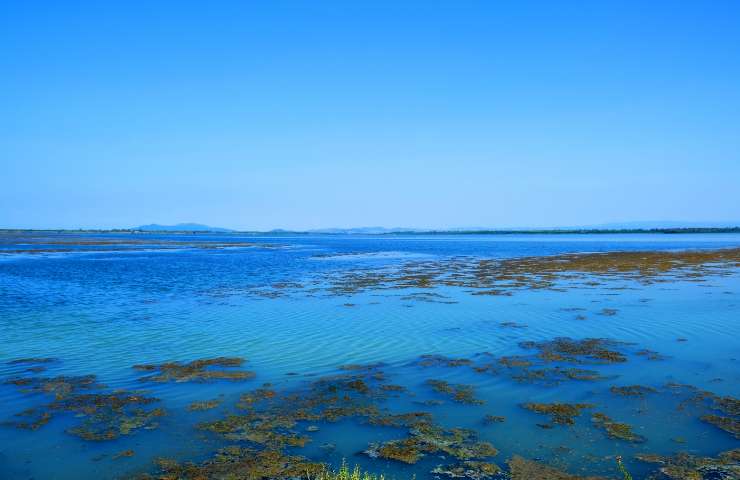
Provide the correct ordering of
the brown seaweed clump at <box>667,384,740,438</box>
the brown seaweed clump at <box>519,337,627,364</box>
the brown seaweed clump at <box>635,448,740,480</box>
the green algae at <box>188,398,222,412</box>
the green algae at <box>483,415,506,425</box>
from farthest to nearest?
the brown seaweed clump at <box>519,337,627,364</box>
the green algae at <box>188,398,222,412</box>
the green algae at <box>483,415,506,425</box>
the brown seaweed clump at <box>667,384,740,438</box>
the brown seaweed clump at <box>635,448,740,480</box>

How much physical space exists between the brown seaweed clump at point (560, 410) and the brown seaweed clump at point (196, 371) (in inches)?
252

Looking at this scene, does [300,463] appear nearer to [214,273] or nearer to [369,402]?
[369,402]

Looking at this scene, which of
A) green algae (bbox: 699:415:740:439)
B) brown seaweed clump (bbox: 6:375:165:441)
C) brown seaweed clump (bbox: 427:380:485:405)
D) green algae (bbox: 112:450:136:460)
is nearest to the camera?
green algae (bbox: 112:450:136:460)

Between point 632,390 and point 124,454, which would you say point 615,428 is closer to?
point 632,390

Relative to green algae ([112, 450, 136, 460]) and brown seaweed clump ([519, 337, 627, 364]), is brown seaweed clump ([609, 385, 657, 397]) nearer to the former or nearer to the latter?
brown seaweed clump ([519, 337, 627, 364])

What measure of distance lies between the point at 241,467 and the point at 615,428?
20.4 ft

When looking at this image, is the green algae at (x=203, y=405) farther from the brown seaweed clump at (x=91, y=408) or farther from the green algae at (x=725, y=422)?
the green algae at (x=725, y=422)

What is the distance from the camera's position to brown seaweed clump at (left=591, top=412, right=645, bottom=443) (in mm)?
7793

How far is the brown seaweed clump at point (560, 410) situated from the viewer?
337 inches

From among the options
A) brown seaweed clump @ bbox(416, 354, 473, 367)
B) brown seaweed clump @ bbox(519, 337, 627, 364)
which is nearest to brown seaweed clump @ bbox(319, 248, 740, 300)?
brown seaweed clump @ bbox(519, 337, 627, 364)

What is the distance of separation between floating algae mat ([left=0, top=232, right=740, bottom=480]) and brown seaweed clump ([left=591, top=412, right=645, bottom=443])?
0.05m

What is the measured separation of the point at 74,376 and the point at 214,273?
A: 2505 centimetres

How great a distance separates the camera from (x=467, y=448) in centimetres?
750

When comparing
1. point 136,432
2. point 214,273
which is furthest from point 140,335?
point 214,273
